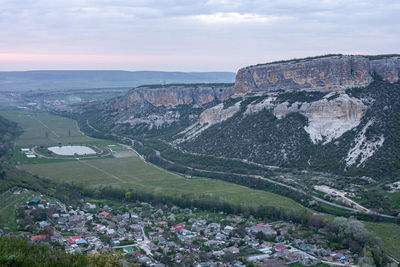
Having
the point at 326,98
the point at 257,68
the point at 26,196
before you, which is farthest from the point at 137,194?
the point at 257,68

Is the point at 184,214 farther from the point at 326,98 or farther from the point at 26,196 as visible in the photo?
the point at 326,98

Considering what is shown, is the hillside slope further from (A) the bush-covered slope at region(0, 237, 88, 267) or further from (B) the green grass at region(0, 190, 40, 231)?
(A) the bush-covered slope at region(0, 237, 88, 267)

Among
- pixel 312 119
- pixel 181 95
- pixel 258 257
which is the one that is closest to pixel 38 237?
pixel 258 257

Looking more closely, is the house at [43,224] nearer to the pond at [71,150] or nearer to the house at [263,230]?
the house at [263,230]

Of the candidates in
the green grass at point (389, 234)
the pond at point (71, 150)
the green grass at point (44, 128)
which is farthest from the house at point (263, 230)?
the green grass at point (44, 128)

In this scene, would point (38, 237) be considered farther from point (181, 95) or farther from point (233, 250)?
point (181, 95)

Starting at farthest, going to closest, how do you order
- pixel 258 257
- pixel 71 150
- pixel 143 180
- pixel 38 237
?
pixel 71 150 → pixel 143 180 → pixel 258 257 → pixel 38 237
